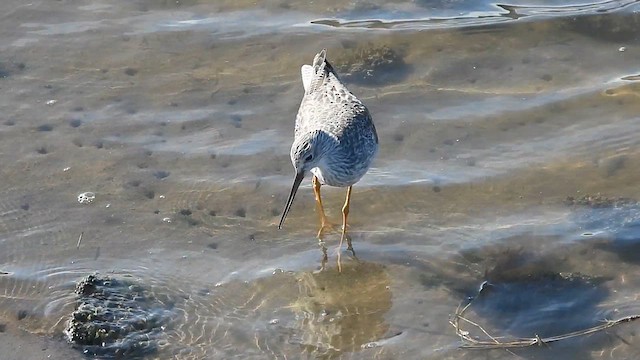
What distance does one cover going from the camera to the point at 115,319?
5707 mm

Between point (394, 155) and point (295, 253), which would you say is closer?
point (295, 253)

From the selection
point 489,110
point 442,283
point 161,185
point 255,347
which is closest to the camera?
point 255,347

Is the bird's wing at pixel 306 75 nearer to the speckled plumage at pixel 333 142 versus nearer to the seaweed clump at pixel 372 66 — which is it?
the speckled plumage at pixel 333 142

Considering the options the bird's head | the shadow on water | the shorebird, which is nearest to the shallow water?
the shadow on water

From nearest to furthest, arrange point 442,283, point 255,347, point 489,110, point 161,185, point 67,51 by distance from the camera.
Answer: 1. point 255,347
2. point 442,283
3. point 161,185
4. point 489,110
5. point 67,51

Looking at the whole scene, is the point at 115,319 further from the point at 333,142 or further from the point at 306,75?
the point at 306,75

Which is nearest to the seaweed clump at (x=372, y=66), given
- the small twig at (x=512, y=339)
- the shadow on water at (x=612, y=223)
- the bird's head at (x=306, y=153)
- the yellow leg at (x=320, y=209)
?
the yellow leg at (x=320, y=209)

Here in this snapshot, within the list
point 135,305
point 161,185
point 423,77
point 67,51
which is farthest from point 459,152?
point 67,51

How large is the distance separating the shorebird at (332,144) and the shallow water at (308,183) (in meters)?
0.36

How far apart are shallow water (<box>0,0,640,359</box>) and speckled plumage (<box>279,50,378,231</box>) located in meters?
0.39

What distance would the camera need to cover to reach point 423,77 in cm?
822

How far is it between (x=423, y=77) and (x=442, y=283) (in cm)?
254

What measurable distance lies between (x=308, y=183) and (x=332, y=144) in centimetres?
78

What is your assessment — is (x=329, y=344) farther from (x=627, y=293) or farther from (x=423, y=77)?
(x=423, y=77)
